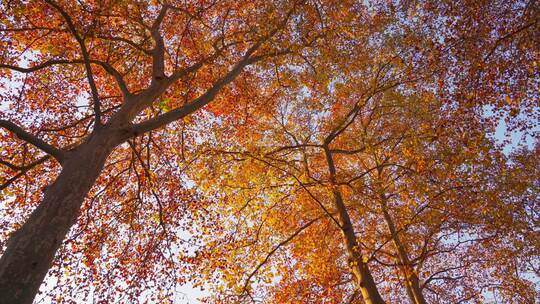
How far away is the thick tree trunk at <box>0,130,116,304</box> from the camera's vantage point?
12.6 feet

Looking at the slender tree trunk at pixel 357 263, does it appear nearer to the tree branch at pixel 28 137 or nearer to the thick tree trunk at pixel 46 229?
the thick tree trunk at pixel 46 229

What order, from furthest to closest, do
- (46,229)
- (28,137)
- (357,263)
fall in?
(357,263), (28,137), (46,229)

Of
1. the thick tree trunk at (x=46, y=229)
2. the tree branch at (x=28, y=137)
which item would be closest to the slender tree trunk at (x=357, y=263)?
the thick tree trunk at (x=46, y=229)

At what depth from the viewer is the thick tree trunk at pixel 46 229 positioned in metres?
3.84

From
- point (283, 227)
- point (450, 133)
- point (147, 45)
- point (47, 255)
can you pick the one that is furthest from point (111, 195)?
point (450, 133)

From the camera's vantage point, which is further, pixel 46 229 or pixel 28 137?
pixel 28 137

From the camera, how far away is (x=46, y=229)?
4348 millimetres

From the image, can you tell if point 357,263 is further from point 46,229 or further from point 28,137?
point 28,137

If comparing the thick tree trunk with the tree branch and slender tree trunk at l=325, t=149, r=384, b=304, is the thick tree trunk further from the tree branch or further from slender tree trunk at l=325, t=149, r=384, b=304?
slender tree trunk at l=325, t=149, r=384, b=304

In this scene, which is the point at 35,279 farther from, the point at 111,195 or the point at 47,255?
the point at 111,195

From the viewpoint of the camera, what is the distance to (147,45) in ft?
35.2

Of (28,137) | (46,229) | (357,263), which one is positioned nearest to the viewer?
(46,229)

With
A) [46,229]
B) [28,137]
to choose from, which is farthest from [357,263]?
[28,137]

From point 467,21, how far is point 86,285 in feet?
38.7
